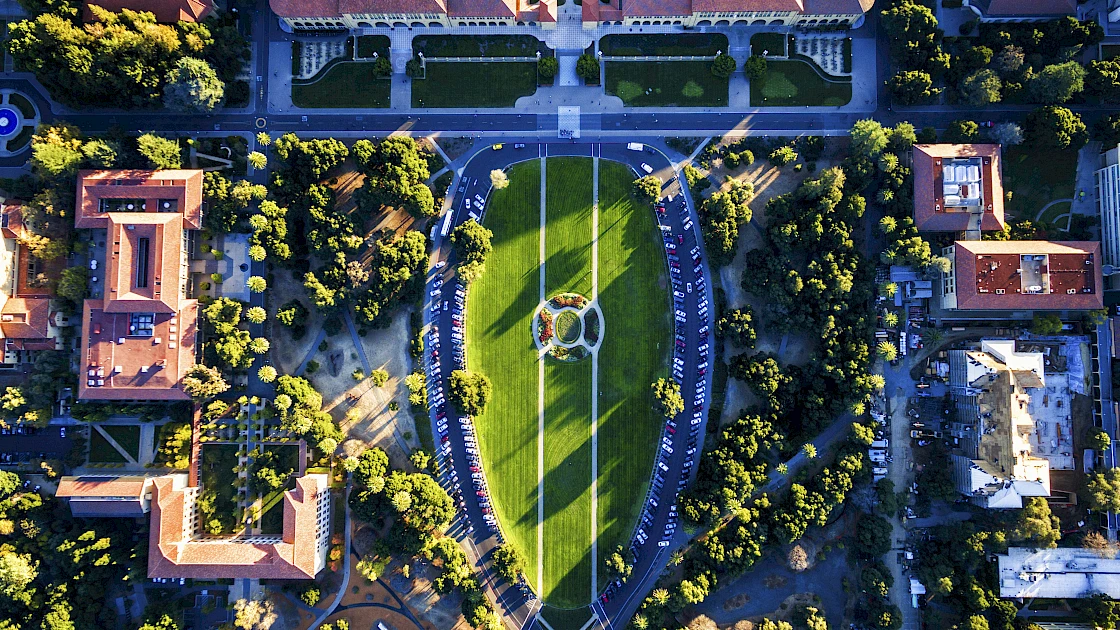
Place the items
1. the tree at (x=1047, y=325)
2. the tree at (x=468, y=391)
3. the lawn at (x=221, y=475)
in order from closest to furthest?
the tree at (x=1047, y=325)
the tree at (x=468, y=391)
the lawn at (x=221, y=475)

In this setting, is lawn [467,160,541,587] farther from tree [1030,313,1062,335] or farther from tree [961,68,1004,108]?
tree [1030,313,1062,335]

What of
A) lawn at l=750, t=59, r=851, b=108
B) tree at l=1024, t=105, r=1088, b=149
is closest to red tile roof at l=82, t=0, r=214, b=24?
lawn at l=750, t=59, r=851, b=108

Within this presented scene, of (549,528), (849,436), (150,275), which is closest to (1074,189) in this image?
(849,436)

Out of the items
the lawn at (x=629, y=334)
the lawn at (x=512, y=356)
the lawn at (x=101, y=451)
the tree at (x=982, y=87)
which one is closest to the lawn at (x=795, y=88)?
the tree at (x=982, y=87)

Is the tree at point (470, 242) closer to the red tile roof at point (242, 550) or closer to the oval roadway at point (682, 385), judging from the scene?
the oval roadway at point (682, 385)

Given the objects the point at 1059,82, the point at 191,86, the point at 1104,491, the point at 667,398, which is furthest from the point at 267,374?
the point at 1059,82

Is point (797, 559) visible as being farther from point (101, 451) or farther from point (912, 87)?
point (101, 451)
